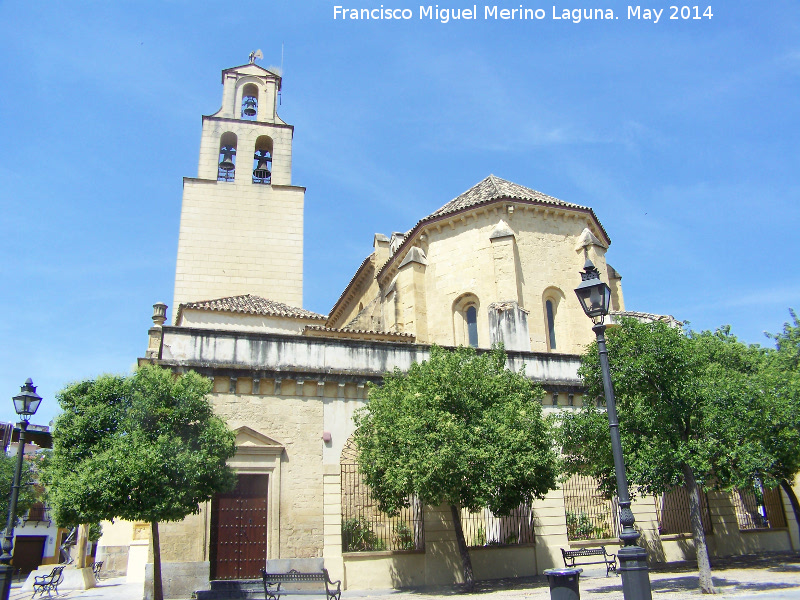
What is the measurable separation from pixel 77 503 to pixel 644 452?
1157 cm

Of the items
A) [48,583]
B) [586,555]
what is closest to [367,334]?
[586,555]

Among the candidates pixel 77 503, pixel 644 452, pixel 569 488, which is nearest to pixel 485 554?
pixel 569 488

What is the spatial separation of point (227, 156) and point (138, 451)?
23.4 meters

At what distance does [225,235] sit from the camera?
30.8 meters

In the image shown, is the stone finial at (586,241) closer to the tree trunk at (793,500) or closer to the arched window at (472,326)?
the arched window at (472,326)

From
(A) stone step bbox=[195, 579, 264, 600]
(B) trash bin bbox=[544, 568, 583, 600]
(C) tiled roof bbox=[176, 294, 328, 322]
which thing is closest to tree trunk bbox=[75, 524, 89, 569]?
(C) tiled roof bbox=[176, 294, 328, 322]

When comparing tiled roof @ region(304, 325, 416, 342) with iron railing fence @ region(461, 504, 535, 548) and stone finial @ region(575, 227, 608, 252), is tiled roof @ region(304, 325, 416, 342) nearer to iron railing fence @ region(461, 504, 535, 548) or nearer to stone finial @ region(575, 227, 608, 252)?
stone finial @ region(575, 227, 608, 252)

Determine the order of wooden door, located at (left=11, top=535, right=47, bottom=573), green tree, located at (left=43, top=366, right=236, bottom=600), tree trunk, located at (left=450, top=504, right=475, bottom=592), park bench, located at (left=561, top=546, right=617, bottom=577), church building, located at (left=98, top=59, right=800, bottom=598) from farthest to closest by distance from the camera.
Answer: wooden door, located at (left=11, top=535, right=47, bottom=573) < park bench, located at (left=561, top=546, right=617, bottom=577) < church building, located at (left=98, top=59, right=800, bottom=598) < tree trunk, located at (left=450, top=504, right=475, bottom=592) < green tree, located at (left=43, top=366, right=236, bottom=600)

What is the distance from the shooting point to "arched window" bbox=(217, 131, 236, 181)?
32125 millimetres

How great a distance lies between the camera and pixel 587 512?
1831 centimetres

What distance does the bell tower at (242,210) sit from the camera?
99.0 ft

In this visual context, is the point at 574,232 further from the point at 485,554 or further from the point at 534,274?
the point at 485,554

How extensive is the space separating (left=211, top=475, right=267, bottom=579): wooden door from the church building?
33mm

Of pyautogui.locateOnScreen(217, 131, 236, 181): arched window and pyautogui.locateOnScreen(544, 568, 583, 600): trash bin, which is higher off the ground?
pyautogui.locateOnScreen(217, 131, 236, 181): arched window
